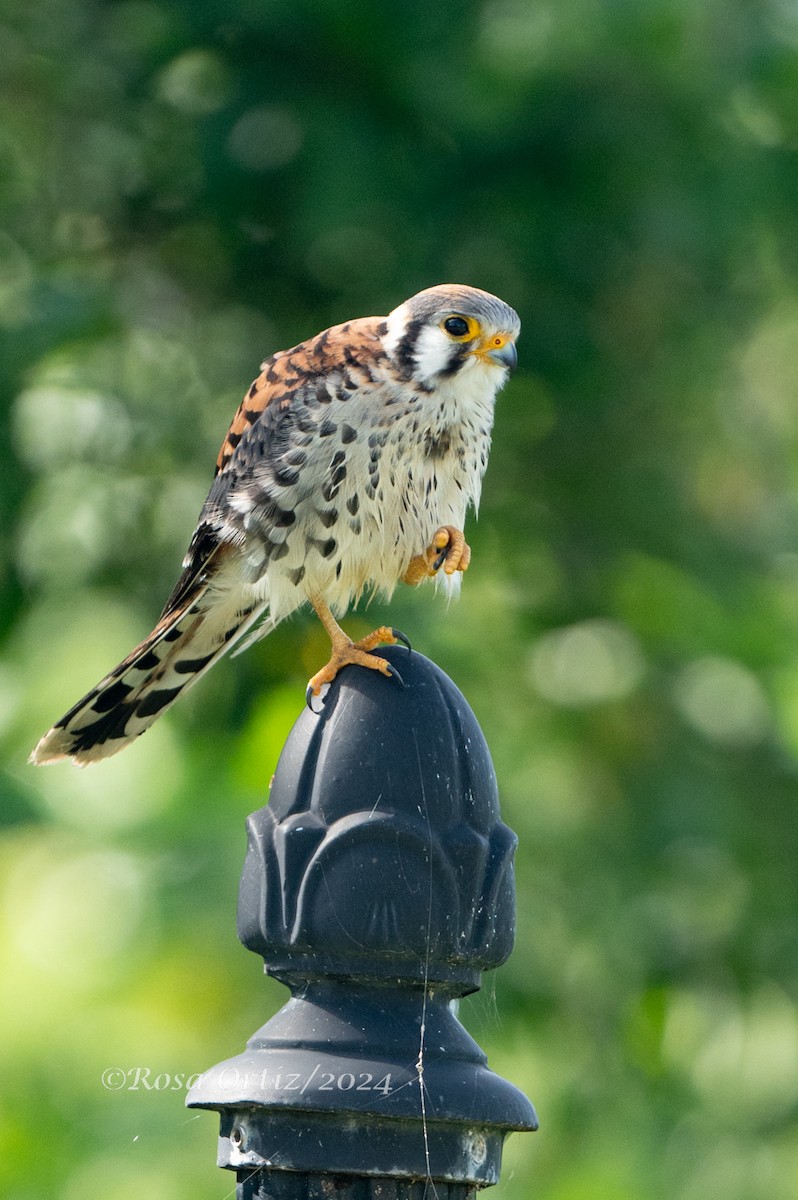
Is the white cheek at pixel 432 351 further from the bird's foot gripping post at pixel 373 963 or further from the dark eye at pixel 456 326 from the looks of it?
the bird's foot gripping post at pixel 373 963

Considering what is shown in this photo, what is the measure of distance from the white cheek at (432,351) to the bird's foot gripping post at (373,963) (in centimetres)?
116

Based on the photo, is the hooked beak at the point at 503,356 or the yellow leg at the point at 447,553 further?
the hooked beak at the point at 503,356

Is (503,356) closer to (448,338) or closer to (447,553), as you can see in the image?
(448,338)

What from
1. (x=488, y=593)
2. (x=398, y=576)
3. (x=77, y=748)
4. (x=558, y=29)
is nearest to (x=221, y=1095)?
(x=77, y=748)

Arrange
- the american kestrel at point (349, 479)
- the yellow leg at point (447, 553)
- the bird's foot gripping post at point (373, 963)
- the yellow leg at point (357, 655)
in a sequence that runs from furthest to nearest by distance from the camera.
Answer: the american kestrel at point (349, 479) → the yellow leg at point (447, 553) → the yellow leg at point (357, 655) → the bird's foot gripping post at point (373, 963)

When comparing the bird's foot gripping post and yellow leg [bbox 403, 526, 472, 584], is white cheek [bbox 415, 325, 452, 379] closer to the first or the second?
yellow leg [bbox 403, 526, 472, 584]

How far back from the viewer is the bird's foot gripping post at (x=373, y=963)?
1.49 metres

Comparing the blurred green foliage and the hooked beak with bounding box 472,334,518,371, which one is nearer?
the hooked beak with bounding box 472,334,518,371

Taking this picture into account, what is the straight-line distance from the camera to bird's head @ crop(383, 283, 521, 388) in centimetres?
269

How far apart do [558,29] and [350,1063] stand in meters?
3.49

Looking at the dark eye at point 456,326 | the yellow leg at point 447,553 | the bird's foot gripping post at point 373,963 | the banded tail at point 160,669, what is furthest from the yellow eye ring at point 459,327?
the bird's foot gripping post at point 373,963

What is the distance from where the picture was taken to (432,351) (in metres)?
2.69

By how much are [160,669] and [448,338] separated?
0.76 m

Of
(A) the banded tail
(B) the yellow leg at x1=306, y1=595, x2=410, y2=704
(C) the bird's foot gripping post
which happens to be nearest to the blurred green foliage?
(A) the banded tail
